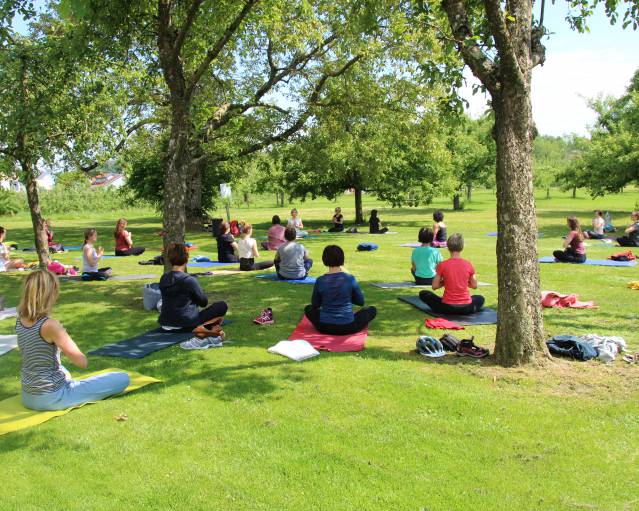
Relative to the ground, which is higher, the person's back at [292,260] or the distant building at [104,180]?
the distant building at [104,180]

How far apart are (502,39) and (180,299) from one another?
199 inches

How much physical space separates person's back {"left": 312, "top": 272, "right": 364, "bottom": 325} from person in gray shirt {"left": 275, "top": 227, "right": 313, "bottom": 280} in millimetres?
4400

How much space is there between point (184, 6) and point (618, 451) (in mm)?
9611

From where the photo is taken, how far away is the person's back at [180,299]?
7.35 meters

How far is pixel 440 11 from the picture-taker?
8.38 meters

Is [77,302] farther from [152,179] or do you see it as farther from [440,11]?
[152,179]

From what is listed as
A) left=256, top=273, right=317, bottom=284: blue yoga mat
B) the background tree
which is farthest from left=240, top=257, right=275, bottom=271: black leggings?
the background tree

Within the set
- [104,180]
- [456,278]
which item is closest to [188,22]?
[456,278]

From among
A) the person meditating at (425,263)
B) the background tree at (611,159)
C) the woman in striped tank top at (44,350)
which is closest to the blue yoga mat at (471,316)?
the person meditating at (425,263)

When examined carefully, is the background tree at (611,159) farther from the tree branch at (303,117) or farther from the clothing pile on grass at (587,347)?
the clothing pile on grass at (587,347)

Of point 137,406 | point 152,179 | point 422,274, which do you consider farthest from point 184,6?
point 152,179

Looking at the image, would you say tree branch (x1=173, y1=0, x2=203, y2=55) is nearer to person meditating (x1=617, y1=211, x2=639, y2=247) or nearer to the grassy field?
the grassy field

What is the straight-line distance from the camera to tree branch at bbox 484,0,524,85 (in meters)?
5.60

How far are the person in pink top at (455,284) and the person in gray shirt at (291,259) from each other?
3.88 metres
